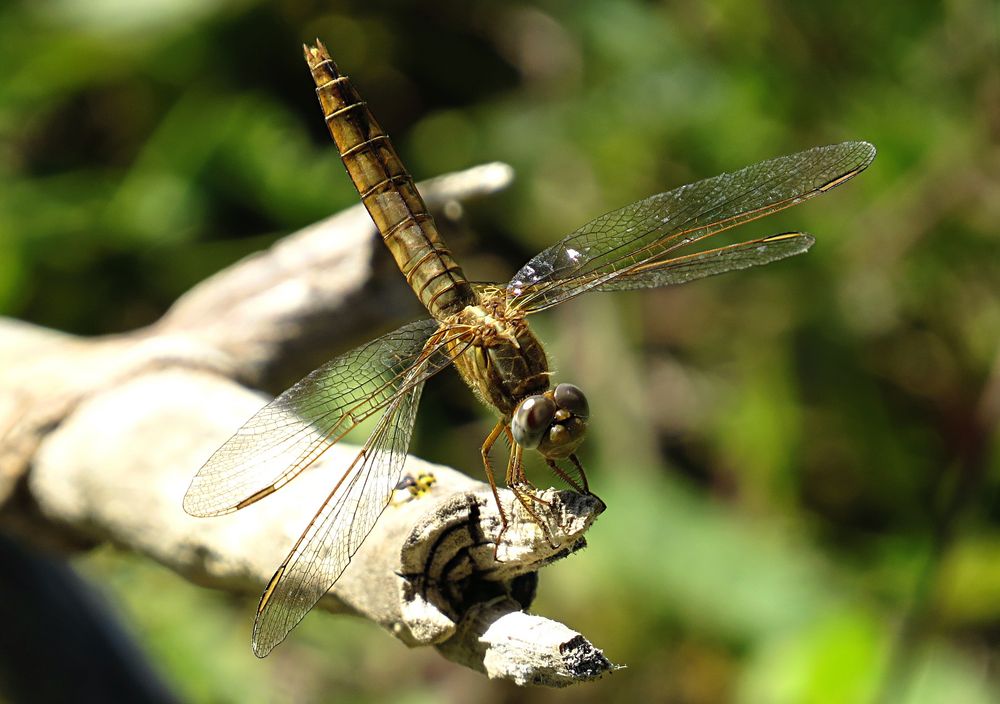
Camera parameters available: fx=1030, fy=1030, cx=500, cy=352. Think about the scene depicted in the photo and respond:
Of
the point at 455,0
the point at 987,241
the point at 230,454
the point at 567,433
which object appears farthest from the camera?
the point at 455,0

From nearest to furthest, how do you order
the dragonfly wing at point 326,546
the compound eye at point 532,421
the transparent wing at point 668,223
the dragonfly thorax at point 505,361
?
the dragonfly wing at point 326,546 < the compound eye at point 532,421 < the dragonfly thorax at point 505,361 < the transparent wing at point 668,223

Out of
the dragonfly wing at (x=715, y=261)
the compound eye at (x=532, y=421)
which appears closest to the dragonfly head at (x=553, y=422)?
the compound eye at (x=532, y=421)

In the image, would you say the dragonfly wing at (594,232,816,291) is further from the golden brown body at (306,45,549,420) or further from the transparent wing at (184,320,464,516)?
the transparent wing at (184,320,464,516)

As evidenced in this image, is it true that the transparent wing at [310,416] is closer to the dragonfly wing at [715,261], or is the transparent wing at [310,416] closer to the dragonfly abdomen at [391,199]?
the dragonfly abdomen at [391,199]

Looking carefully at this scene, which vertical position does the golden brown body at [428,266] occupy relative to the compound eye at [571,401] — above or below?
above

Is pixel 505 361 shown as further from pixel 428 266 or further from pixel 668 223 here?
pixel 668 223

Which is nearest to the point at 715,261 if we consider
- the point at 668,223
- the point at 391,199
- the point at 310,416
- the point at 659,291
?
the point at 668,223

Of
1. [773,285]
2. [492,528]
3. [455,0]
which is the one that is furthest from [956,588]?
[455,0]

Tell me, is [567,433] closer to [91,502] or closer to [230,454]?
[230,454]
